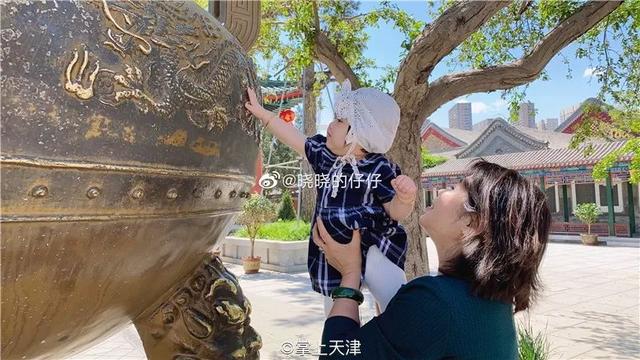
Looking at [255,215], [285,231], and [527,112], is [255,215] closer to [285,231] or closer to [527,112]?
[285,231]

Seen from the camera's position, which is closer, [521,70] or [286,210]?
[521,70]

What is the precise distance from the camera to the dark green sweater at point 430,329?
906 mm

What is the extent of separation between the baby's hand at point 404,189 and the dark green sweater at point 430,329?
30cm

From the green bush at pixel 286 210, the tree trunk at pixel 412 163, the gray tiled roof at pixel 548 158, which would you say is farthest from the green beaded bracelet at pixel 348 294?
the gray tiled roof at pixel 548 158

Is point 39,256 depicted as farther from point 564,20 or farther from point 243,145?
point 564,20

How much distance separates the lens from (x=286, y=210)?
14023 mm

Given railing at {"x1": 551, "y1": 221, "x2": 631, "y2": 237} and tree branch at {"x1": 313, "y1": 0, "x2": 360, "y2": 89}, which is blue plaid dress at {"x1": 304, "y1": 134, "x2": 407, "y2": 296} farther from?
railing at {"x1": 551, "y1": 221, "x2": 631, "y2": 237}

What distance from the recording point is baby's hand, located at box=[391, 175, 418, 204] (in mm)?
1256

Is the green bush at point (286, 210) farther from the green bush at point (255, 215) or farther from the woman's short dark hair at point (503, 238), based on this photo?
the woman's short dark hair at point (503, 238)

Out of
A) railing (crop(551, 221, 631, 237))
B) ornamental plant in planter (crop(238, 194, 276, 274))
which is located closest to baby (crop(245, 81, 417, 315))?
ornamental plant in planter (crop(238, 194, 276, 274))

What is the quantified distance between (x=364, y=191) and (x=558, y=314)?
589 cm

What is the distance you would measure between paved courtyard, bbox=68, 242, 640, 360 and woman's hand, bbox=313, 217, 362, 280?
174 centimetres

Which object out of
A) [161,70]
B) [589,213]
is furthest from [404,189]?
[589,213]

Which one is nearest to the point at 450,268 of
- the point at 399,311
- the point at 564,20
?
the point at 399,311
